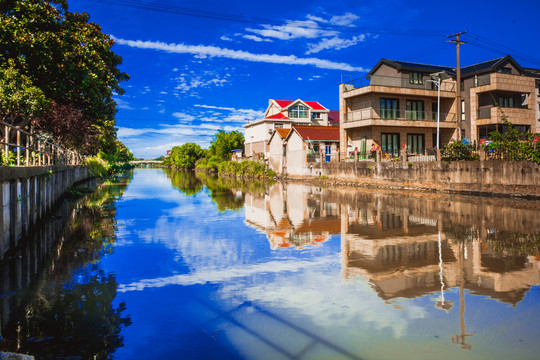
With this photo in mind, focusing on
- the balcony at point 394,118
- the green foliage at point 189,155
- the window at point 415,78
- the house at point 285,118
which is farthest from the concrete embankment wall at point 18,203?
the green foliage at point 189,155

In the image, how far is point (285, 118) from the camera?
69.2 m

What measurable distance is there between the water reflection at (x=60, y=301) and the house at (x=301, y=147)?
32292 mm

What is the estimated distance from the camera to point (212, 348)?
474 centimetres

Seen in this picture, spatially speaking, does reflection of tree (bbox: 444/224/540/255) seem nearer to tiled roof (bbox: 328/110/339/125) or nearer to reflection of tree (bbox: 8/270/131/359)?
reflection of tree (bbox: 8/270/131/359)

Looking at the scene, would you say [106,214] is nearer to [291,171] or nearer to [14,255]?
[14,255]

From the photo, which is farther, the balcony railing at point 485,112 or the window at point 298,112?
the window at point 298,112

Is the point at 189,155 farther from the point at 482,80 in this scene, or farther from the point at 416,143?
the point at 482,80

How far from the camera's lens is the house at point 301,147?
43.7 meters

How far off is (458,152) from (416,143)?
16.8 metres

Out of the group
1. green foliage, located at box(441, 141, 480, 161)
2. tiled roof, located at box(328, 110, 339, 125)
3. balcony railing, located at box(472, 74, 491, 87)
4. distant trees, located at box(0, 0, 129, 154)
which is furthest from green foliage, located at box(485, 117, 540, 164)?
tiled roof, located at box(328, 110, 339, 125)

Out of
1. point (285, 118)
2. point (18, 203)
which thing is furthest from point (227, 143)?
point (18, 203)

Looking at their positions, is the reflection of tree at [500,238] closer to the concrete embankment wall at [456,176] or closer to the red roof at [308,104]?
the concrete embankment wall at [456,176]

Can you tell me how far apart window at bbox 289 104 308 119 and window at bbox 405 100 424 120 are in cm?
3172

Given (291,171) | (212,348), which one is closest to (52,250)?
(212,348)
